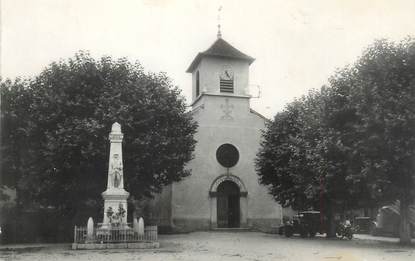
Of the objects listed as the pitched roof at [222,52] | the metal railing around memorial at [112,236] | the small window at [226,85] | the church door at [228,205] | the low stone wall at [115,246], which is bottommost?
the low stone wall at [115,246]

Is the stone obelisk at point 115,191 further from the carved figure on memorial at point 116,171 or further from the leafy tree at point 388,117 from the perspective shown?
A: the leafy tree at point 388,117

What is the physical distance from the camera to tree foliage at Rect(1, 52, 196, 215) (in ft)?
73.8

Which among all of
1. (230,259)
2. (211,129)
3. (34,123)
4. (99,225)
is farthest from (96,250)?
(211,129)

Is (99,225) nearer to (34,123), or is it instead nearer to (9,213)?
(34,123)

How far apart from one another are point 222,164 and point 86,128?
→ 1358 centimetres

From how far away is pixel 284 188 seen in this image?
28.4 m

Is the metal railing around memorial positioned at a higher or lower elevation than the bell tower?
lower

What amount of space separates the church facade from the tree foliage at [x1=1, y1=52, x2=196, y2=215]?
723cm

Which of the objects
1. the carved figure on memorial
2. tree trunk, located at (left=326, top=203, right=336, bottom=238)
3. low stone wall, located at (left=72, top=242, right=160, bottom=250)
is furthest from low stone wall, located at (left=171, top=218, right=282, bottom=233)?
low stone wall, located at (left=72, top=242, right=160, bottom=250)

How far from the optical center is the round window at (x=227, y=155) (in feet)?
110

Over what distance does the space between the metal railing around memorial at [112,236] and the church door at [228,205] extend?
542 inches

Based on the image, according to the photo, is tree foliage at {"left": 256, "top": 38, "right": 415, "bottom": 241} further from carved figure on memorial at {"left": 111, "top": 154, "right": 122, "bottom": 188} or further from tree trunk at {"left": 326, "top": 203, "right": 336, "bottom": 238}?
carved figure on memorial at {"left": 111, "top": 154, "right": 122, "bottom": 188}

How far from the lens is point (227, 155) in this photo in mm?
33781

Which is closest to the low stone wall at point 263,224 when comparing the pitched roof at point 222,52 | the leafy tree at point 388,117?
the pitched roof at point 222,52
